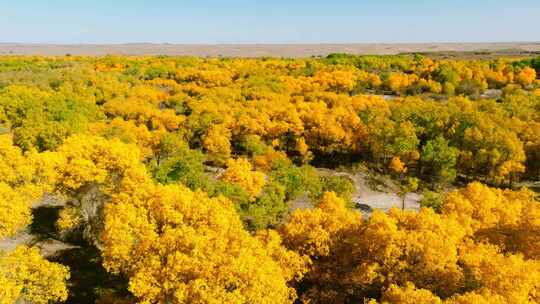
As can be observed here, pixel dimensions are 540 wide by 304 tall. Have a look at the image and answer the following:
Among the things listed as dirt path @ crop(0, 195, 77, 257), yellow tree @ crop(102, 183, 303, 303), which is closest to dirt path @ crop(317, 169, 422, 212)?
yellow tree @ crop(102, 183, 303, 303)

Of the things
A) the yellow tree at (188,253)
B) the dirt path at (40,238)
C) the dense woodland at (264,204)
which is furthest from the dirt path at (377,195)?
the dirt path at (40,238)

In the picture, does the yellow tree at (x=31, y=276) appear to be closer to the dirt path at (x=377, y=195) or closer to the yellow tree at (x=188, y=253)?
the yellow tree at (x=188, y=253)

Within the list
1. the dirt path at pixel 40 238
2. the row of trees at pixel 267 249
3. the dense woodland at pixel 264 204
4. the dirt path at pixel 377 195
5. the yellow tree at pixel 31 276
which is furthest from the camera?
the dirt path at pixel 377 195

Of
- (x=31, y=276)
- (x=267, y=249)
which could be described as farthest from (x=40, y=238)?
(x=267, y=249)

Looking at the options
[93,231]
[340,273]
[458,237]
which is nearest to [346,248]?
[340,273]

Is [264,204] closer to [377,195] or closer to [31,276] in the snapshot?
[31,276]

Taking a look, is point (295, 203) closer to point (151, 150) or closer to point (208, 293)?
point (151, 150)

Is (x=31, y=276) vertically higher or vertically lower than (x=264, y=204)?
higher

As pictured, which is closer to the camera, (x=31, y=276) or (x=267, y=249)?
(x=31, y=276)
